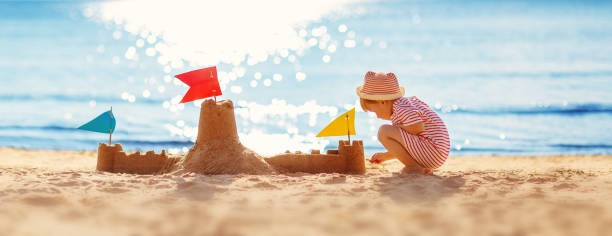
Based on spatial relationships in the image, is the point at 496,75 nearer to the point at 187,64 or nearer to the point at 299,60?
the point at 299,60

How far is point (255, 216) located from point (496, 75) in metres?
16.5

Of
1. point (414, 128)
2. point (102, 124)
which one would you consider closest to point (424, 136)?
point (414, 128)

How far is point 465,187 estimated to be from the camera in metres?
4.47

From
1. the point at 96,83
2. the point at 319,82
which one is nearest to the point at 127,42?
the point at 96,83

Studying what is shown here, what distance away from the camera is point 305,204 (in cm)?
367

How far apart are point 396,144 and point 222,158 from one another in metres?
1.57

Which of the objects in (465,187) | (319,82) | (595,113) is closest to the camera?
(465,187)

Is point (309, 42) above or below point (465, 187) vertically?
above

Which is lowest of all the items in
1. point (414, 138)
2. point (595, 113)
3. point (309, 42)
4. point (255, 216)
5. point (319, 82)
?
point (255, 216)

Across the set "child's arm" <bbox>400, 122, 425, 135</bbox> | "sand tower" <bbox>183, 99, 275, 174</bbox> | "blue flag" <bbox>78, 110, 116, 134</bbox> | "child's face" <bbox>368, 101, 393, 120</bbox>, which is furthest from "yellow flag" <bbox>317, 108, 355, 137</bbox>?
"blue flag" <bbox>78, 110, 116, 134</bbox>

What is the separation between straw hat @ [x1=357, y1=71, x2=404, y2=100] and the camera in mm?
5239

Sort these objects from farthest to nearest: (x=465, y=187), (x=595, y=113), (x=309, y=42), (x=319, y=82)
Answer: (x=309, y=42) < (x=319, y=82) < (x=595, y=113) < (x=465, y=187)

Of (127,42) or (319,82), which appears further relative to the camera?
(127,42)

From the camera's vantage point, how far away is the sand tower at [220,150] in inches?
203
